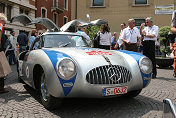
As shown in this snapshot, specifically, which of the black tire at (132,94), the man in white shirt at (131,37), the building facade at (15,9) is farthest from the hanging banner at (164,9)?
the black tire at (132,94)

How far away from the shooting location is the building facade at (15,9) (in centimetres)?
1828

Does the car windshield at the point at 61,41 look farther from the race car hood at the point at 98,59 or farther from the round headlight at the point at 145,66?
the round headlight at the point at 145,66

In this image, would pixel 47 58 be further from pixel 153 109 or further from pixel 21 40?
pixel 21 40

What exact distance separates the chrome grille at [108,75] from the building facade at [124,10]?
23.9m

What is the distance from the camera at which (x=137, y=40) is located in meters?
6.55

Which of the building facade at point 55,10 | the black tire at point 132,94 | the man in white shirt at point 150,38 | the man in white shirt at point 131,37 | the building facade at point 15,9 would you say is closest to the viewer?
the black tire at point 132,94

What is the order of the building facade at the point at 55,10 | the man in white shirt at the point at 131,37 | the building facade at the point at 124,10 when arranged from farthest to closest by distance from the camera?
the building facade at the point at 124,10, the building facade at the point at 55,10, the man in white shirt at the point at 131,37

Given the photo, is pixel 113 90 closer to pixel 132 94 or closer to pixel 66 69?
pixel 66 69

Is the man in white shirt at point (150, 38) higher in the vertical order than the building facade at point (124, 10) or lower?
lower

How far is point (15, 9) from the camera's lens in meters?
19.3


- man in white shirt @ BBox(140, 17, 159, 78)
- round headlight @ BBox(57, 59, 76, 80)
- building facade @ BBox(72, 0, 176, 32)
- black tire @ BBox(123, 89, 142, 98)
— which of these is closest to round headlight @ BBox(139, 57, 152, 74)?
black tire @ BBox(123, 89, 142, 98)

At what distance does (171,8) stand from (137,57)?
948 inches

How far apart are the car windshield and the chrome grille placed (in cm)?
145

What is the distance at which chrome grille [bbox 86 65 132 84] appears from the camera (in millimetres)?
2920
